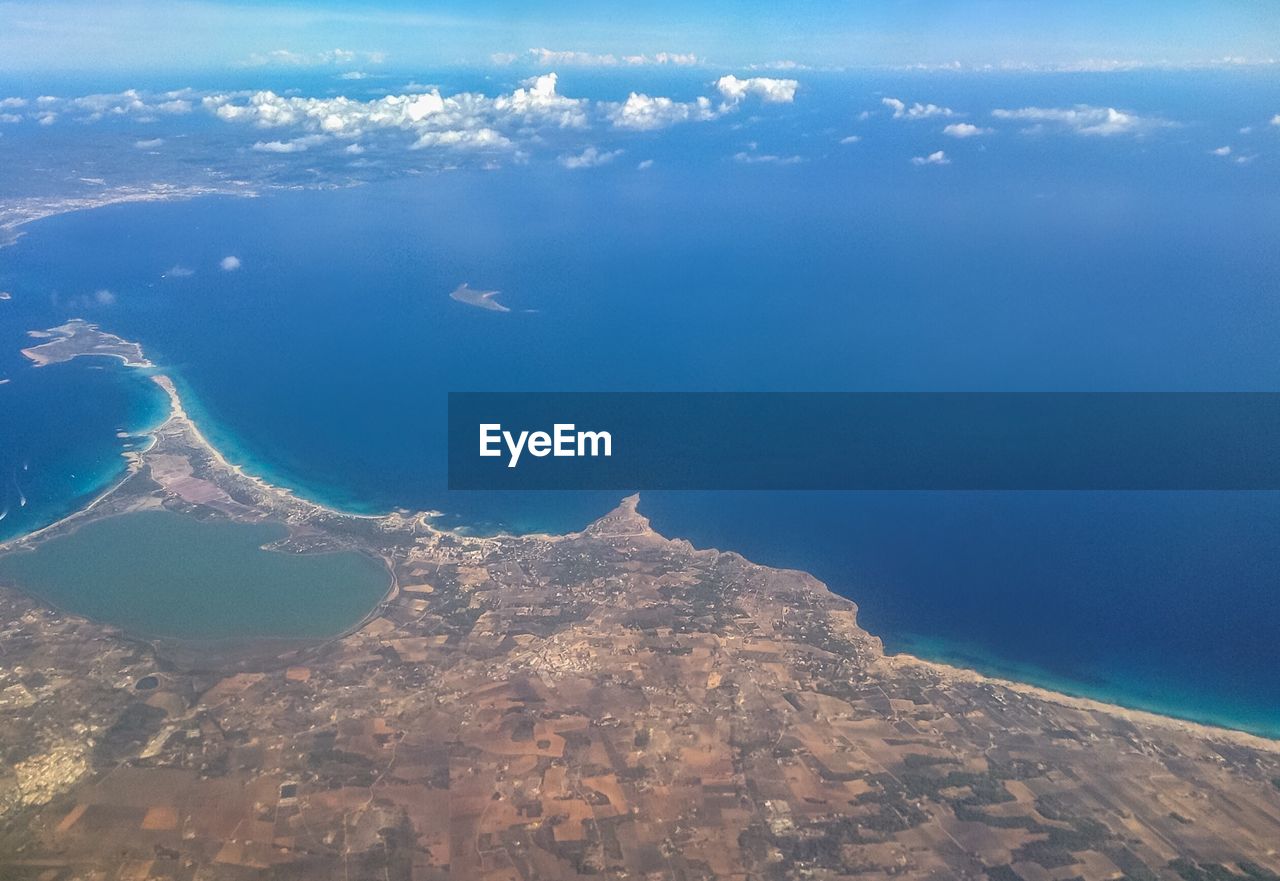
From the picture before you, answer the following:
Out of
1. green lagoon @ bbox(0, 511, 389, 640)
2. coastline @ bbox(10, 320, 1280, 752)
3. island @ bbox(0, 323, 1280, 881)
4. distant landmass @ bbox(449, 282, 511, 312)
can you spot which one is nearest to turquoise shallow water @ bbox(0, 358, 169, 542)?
coastline @ bbox(10, 320, 1280, 752)

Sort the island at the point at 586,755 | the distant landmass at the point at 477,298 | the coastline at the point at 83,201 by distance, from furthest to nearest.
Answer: the coastline at the point at 83,201 < the distant landmass at the point at 477,298 < the island at the point at 586,755

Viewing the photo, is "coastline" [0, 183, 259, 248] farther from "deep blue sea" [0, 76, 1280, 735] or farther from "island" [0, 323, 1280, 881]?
"island" [0, 323, 1280, 881]

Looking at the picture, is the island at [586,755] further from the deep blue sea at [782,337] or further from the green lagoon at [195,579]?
the deep blue sea at [782,337]

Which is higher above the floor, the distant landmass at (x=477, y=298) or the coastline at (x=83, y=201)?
the coastline at (x=83, y=201)

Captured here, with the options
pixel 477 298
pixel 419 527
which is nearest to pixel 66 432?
pixel 419 527

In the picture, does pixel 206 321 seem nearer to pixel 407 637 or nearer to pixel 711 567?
pixel 407 637

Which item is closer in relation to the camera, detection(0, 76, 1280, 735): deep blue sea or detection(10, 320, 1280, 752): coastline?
detection(10, 320, 1280, 752): coastline

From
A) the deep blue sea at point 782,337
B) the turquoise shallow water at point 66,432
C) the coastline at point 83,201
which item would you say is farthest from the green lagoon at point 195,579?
the coastline at point 83,201
